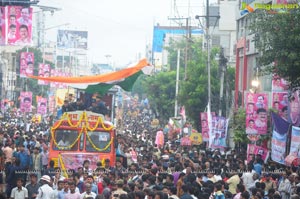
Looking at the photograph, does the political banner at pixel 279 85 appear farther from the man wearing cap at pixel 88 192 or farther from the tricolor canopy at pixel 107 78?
the man wearing cap at pixel 88 192

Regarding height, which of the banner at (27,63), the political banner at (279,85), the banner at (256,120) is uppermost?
the banner at (27,63)

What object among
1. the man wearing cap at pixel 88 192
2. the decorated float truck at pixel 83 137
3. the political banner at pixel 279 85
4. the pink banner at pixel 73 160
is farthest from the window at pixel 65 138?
the man wearing cap at pixel 88 192

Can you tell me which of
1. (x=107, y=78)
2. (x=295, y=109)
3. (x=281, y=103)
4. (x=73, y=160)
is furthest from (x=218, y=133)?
(x=73, y=160)

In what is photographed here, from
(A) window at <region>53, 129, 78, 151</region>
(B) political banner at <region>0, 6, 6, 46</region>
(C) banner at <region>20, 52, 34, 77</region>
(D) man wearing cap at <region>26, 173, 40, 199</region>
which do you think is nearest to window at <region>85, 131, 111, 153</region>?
(A) window at <region>53, 129, 78, 151</region>

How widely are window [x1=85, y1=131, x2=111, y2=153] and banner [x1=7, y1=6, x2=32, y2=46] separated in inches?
491

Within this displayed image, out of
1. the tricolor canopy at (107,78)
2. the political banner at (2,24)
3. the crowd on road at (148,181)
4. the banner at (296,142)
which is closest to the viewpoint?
the crowd on road at (148,181)

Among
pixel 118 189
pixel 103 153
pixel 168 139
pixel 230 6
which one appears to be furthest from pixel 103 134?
pixel 230 6

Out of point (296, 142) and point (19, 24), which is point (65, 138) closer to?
point (296, 142)

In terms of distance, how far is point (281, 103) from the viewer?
26.7 meters

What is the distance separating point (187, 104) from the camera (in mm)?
46938

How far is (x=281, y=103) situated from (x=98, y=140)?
6.78 metres

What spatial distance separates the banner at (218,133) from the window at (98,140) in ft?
27.3

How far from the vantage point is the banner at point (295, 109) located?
2424 centimetres

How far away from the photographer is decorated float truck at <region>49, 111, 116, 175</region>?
23266 mm
